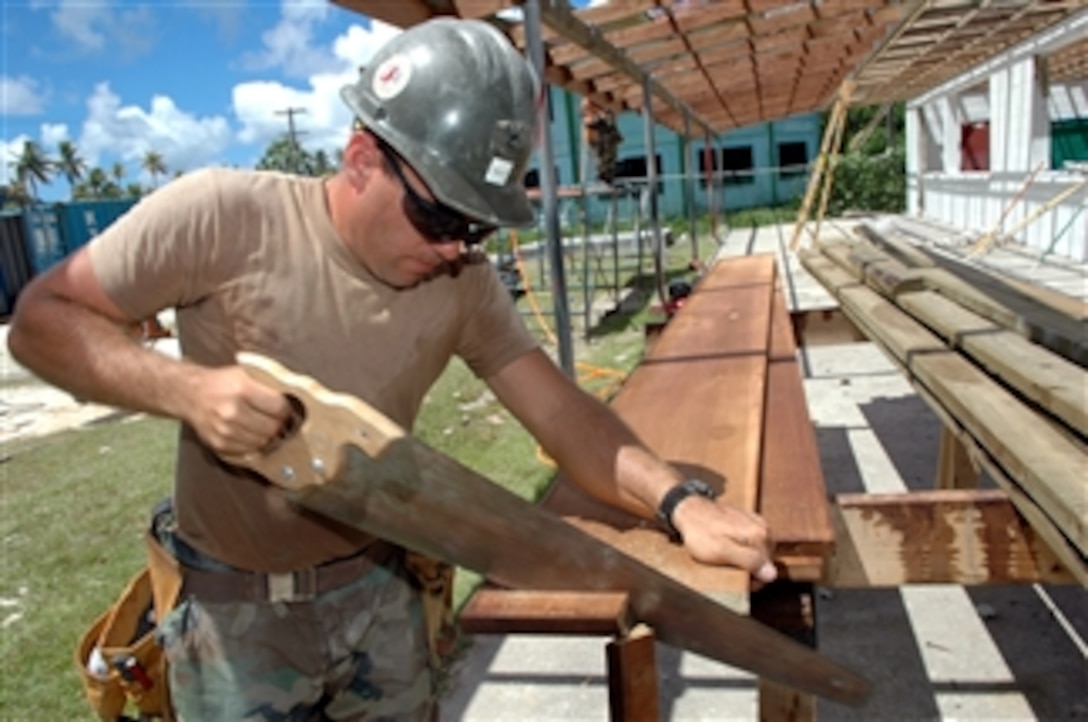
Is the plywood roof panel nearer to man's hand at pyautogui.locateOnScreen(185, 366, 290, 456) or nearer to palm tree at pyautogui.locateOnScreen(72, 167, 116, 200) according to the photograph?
man's hand at pyautogui.locateOnScreen(185, 366, 290, 456)

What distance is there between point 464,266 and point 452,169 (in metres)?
0.45

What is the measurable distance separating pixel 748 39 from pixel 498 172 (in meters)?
8.55

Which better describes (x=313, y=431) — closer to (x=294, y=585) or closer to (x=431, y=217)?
(x=431, y=217)

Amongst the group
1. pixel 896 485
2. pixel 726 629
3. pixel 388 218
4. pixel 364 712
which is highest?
pixel 388 218

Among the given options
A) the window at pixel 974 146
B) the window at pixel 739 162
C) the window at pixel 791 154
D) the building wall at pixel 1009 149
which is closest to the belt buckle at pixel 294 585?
the building wall at pixel 1009 149

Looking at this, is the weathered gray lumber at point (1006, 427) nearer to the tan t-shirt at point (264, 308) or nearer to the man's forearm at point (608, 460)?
the man's forearm at point (608, 460)

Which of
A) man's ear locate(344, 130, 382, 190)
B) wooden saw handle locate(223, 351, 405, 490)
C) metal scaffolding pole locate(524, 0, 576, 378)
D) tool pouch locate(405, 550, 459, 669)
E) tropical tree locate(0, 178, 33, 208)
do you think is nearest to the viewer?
wooden saw handle locate(223, 351, 405, 490)

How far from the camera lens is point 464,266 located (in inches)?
79.4

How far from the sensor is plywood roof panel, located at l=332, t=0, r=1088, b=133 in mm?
6254

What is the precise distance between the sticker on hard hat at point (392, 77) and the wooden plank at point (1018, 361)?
1730mm

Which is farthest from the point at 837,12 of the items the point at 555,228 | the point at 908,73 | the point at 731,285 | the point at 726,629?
the point at 726,629

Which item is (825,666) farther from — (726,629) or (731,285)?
(731,285)

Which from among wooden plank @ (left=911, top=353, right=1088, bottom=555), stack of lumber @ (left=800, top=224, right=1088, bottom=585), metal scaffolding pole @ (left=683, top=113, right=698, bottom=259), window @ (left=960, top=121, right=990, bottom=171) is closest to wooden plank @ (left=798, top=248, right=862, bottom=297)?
stack of lumber @ (left=800, top=224, right=1088, bottom=585)

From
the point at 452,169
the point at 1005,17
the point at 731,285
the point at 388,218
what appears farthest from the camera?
the point at 1005,17
